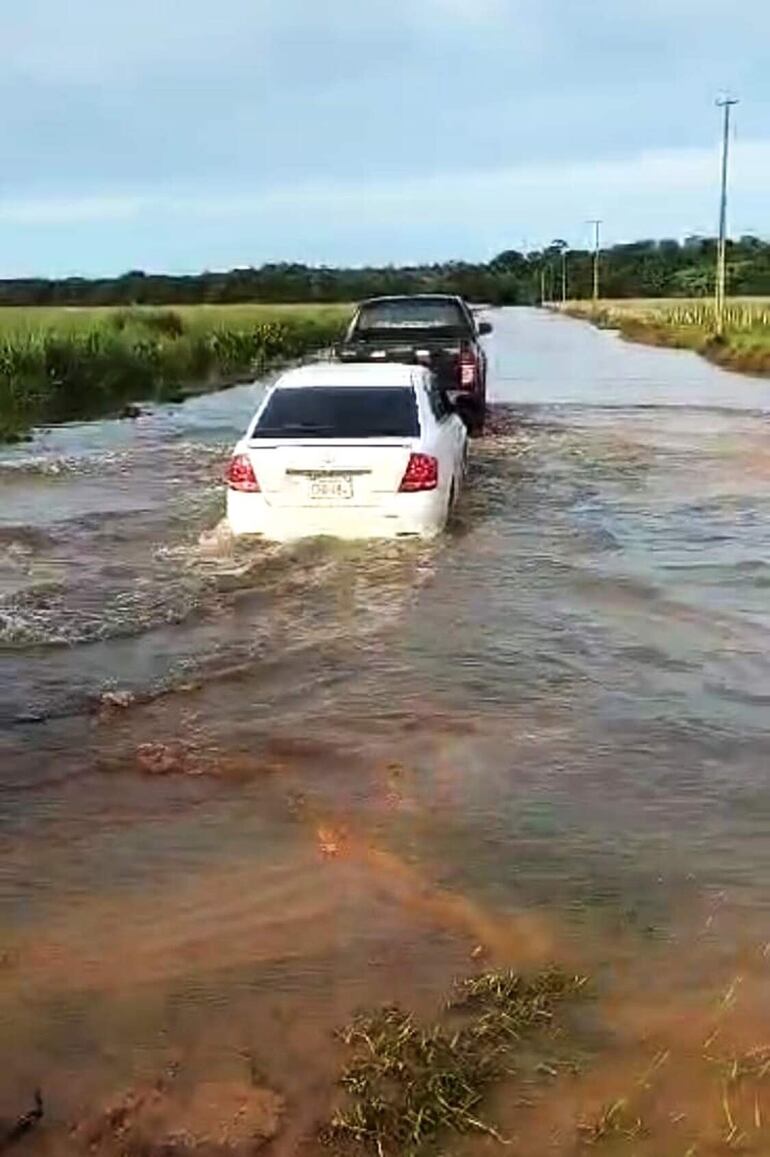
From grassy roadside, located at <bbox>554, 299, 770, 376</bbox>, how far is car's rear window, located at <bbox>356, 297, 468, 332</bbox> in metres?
23.5

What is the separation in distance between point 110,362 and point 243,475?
21.8 meters

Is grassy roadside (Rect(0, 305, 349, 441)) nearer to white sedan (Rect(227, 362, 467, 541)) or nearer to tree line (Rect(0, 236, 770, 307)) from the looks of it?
white sedan (Rect(227, 362, 467, 541))

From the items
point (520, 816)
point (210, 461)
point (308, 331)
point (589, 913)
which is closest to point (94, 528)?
point (210, 461)

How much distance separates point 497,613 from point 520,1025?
5613 mm

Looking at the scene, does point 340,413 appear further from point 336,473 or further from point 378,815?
point 378,815

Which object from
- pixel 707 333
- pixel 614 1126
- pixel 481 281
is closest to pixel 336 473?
pixel 614 1126

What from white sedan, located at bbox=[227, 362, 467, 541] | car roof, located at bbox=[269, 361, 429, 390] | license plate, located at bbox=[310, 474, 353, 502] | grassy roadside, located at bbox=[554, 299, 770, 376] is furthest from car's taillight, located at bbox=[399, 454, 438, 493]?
grassy roadside, located at bbox=[554, 299, 770, 376]

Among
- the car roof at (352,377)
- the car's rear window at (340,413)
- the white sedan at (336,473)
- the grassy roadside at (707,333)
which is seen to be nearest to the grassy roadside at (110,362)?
the car roof at (352,377)

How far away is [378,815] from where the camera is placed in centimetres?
609

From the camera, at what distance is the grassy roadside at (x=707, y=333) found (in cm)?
4700

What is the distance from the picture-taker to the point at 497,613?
980 cm

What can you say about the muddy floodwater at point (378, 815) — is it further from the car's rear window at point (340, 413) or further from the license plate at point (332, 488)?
the car's rear window at point (340, 413)

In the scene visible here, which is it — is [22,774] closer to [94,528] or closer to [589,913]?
[589,913]

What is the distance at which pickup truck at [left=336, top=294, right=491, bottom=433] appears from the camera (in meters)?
19.1
